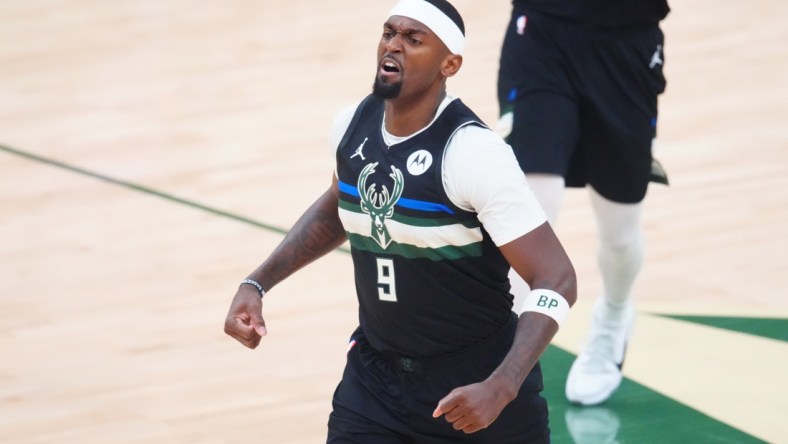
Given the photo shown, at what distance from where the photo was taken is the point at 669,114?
822 centimetres

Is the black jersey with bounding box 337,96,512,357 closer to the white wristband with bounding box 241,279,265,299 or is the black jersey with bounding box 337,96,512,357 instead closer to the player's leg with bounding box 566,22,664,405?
the white wristband with bounding box 241,279,265,299

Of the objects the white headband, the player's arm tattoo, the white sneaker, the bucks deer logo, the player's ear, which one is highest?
the white headband

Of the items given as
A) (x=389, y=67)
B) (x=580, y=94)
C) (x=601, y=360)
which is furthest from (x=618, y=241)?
(x=389, y=67)

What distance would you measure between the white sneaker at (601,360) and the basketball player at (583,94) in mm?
417

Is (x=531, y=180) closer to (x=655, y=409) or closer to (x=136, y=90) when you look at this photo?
(x=655, y=409)

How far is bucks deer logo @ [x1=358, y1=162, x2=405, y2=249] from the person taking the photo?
328 centimetres

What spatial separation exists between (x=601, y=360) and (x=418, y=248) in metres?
1.96

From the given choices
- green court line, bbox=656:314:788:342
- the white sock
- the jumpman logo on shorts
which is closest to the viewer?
the jumpman logo on shorts

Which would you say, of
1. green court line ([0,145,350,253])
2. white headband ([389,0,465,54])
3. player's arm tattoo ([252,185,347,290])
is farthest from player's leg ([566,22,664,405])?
green court line ([0,145,350,253])

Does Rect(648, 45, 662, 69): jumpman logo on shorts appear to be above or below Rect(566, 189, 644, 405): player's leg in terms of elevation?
above

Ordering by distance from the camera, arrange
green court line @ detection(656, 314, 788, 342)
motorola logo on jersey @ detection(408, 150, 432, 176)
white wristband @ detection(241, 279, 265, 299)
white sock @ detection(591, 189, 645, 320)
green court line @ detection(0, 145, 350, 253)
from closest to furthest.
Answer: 1. motorola logo on jersey @ detection(408, 150, 432, 176)
2. white wristband @ detection(241, 279, 265, 299)
3. white sock @ detection(591, 189, 645, 320)
4. green court line @ detection(656, 314, 788, 342)
5. green court line @ detection(0, 145, 350, 253)

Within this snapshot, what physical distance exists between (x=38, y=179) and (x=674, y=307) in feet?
10.6

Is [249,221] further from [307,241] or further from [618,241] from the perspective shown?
[307,241]

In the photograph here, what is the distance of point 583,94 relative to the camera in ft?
15.4
